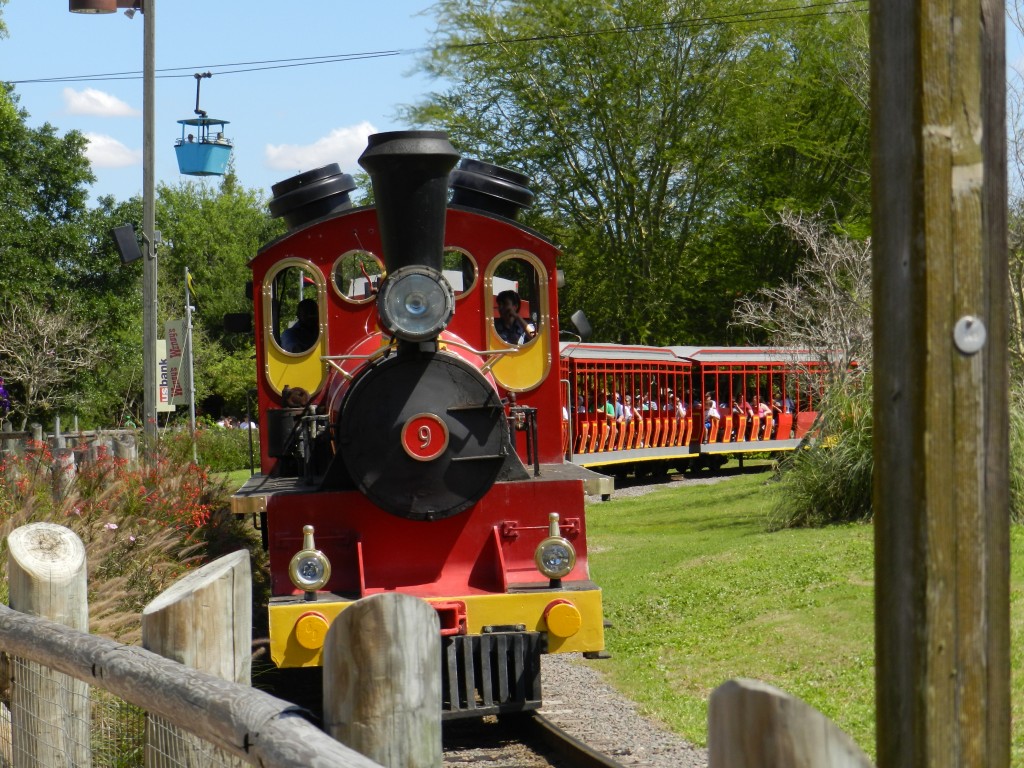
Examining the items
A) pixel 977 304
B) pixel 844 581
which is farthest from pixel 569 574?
pixel 977 304

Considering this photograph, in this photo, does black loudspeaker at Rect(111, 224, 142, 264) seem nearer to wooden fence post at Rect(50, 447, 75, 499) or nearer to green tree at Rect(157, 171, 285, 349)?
wooden fence post at Rect(50, 447, 75, 499)

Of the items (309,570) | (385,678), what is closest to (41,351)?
(309,570)

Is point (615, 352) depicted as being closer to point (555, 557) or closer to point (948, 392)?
point (555, 557)

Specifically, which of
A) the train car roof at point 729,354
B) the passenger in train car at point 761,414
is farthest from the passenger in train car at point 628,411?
the passenger in train car at point 761,414

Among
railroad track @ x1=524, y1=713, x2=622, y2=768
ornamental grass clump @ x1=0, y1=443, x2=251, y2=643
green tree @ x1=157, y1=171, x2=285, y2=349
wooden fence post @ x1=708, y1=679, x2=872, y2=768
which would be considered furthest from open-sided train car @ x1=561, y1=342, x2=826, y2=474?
green tree @ x1=157, y1=171, x2=285, y2=349

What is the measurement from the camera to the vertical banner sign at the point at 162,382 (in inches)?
680

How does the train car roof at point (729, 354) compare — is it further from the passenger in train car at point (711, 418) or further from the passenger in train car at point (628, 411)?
the passenger in train car at point (628, 411)

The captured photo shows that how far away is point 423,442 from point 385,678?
437 cm

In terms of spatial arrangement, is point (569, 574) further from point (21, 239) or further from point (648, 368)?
point (21, 239)

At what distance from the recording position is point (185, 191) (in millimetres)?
77688

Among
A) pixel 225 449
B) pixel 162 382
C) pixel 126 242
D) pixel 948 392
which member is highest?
pixel 126 242

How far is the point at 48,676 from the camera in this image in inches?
172

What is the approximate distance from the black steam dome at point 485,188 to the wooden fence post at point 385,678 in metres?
6.23

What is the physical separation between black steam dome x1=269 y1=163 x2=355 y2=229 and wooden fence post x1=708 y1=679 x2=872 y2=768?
734 centimetres
